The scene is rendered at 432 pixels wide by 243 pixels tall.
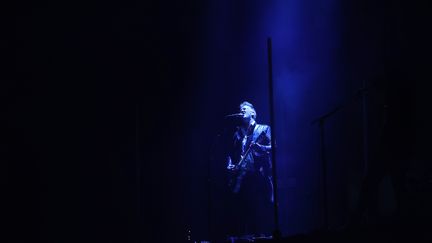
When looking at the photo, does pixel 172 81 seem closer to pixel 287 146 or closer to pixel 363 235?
pixel 287 146

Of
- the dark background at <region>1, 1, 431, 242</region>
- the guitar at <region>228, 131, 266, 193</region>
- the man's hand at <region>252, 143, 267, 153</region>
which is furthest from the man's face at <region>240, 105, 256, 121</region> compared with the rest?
the dark background at <region>1, 1, 431, 242</region>

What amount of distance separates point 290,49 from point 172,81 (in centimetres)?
284

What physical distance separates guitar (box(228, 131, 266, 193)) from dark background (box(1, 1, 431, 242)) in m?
1.60

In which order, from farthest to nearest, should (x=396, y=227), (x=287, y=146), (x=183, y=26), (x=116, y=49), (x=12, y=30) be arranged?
(x=287, y=146) → (x=183, y=26) → (x=116, y=49) → (x=12, y=30) → (x=396, y=227)

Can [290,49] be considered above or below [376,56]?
above

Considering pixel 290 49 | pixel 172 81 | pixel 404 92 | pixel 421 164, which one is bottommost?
pixel 421 164

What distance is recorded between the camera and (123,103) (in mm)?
8273

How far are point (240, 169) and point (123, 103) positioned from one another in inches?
102

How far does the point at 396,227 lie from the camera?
364 cm

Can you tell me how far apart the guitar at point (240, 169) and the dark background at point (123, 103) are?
1.60 meters

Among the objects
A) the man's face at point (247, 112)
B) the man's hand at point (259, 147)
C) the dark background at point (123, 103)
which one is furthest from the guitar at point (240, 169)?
the dark background at point (123, 103)

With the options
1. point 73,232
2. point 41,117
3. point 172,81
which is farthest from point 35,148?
point 172,81

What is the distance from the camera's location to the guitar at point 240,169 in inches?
306

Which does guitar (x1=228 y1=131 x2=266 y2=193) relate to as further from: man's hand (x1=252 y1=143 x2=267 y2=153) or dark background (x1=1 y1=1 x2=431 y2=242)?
dark background (x1=1 y1=1 x2=431 y2=242)
